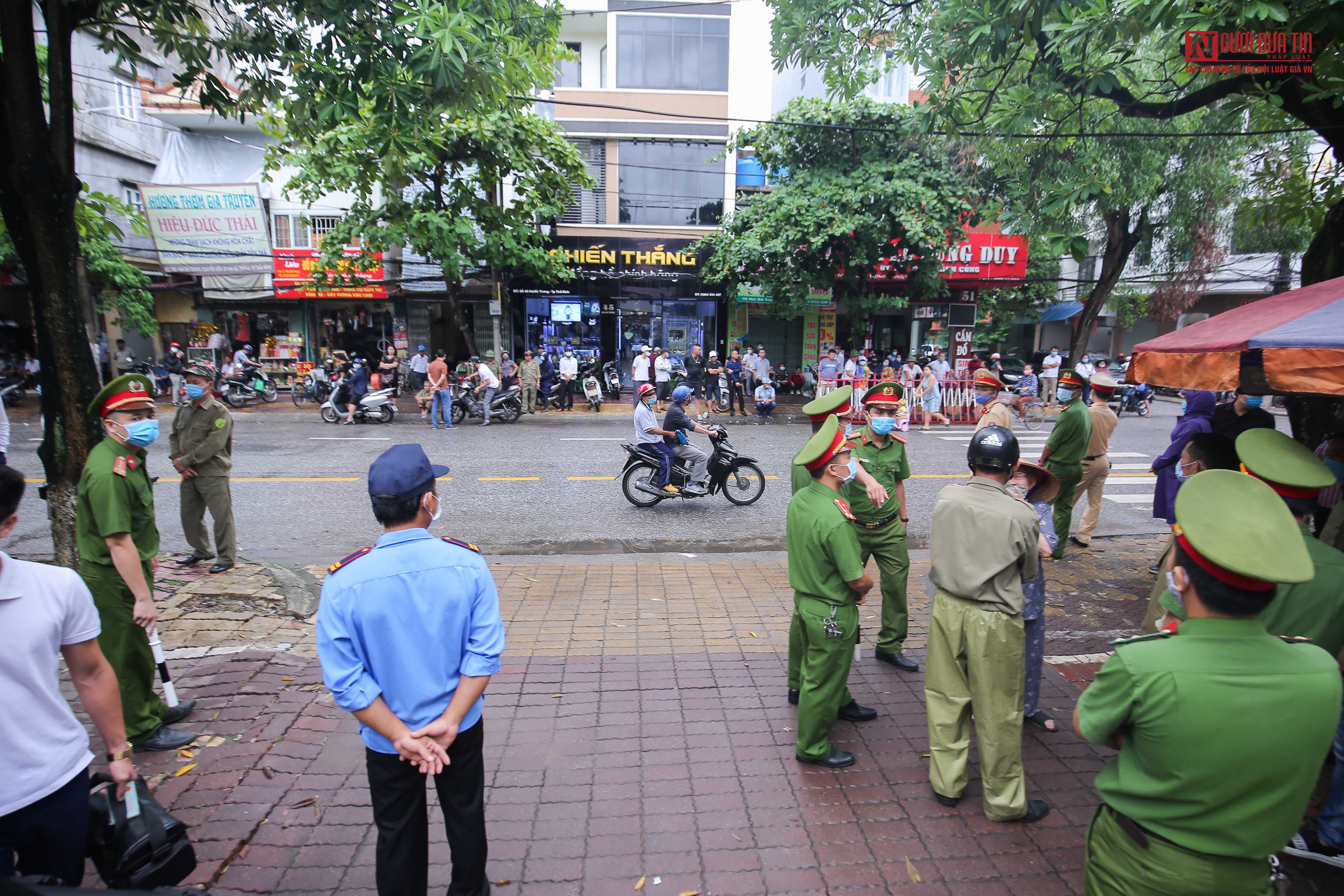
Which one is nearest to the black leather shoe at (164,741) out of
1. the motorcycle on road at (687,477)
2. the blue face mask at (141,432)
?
the blue face mask at (141,432)

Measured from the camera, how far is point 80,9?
5027mm

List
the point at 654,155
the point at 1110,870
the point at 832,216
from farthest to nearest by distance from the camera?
1. the point at 654,155
2. the point at 832,216
3. the point at 1110,870

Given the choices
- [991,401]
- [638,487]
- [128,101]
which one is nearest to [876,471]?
[991,401]

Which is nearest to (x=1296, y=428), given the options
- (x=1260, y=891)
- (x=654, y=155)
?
(x=1260, y=891)

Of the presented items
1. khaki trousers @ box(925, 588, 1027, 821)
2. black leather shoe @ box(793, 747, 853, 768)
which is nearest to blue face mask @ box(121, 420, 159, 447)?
black leather shoe @ box(793, 747, 853, 768)

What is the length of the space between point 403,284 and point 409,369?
2486 millimetres

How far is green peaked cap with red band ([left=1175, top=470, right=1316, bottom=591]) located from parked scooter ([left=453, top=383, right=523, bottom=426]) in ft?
51.4

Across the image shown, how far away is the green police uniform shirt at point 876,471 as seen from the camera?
15.9 feet

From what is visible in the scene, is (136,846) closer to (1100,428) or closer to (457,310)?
(1100,428)

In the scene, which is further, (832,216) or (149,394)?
(832,216)

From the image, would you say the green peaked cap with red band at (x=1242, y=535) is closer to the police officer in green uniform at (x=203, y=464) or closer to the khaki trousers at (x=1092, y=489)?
the khaki trousers at (x=1092, y=489)

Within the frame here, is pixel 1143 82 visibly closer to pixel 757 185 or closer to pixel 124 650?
pixel 124 650

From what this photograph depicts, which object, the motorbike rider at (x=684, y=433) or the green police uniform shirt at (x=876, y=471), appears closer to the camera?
the green police uniform shirt at (x=876, y=471)

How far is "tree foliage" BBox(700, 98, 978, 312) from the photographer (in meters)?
16.8
